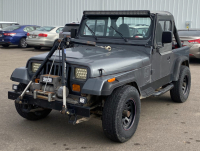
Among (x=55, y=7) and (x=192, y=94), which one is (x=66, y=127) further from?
(x=55, y=7)

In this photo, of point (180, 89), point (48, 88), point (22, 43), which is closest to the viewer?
point (48, 88)

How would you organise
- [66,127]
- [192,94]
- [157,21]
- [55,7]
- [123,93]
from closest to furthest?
[123,93] → [66,127] → [157,21] → [192,94] → [55,7]

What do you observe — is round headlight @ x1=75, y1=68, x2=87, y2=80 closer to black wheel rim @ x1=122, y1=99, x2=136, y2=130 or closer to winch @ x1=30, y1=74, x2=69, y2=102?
winch @ x1=30, y1=74, x2=69, y2=102

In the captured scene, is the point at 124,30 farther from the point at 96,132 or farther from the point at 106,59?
the point at 96,132

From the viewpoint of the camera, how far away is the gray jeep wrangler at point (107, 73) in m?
3.86

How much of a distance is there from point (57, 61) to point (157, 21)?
2009 millimetres

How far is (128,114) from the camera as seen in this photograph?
4.12 meters

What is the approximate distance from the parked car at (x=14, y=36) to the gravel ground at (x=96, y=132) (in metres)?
11.5

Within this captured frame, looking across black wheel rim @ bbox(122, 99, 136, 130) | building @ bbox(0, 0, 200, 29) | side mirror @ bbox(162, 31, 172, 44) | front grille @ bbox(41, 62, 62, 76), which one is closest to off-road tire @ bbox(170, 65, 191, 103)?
side mirror @ bbox(162, 31, 172, 44)

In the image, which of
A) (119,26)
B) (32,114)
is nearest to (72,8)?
(119,26)

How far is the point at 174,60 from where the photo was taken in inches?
228

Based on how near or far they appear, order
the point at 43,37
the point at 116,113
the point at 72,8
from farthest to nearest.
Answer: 1. the point at 72,8
2. the point at 43,37
3. the point at 116,113


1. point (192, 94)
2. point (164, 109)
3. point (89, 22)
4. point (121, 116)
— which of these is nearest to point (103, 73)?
point (121, 116)

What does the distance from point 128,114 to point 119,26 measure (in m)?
1.84
